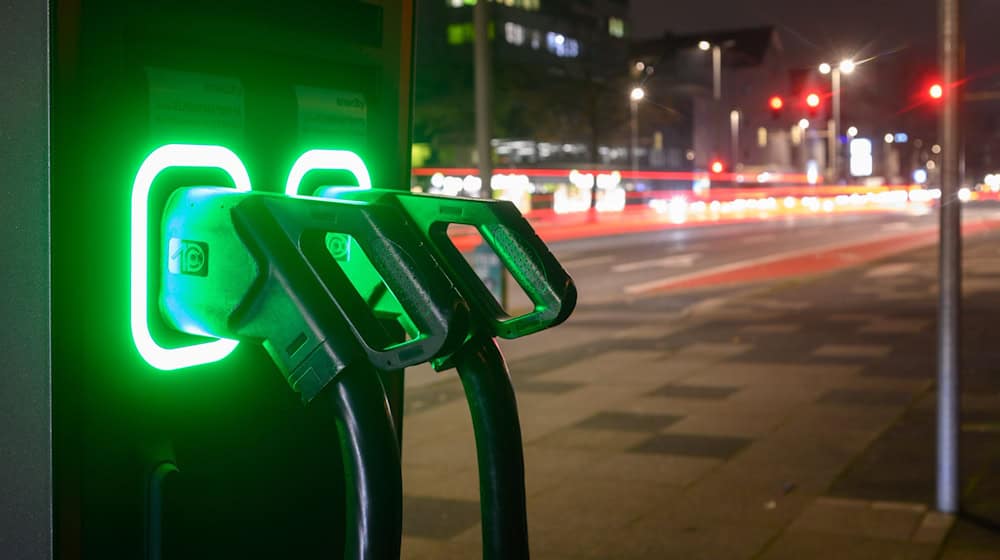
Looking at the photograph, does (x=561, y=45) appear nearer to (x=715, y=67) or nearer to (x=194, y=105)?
(x=715, y=67)

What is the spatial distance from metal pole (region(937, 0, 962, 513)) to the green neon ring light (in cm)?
551

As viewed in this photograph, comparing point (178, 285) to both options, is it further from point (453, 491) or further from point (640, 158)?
point (640, 158)

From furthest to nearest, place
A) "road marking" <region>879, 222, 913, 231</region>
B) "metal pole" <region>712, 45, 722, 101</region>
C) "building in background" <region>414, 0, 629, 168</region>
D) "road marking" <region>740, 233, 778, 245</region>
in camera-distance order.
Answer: "metal pole" <region>712, 45, 722, 101</region> < "building in background" <region>414, 0, 629, 168</region> < "road marking" <region>879, 222, 913, 231</region> < "road marking" <region>740, 233, 778, 245</region>

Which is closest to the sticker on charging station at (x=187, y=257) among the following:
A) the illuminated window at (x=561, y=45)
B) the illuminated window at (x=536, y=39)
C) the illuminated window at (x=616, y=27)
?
the illuminated window at (x=536, y=39)

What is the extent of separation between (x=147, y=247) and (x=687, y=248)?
32405 mm

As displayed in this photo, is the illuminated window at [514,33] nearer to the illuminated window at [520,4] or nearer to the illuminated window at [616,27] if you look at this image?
the illuminated window at [520,4]

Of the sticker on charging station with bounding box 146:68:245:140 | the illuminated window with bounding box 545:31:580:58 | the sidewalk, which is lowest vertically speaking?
the sidewalk

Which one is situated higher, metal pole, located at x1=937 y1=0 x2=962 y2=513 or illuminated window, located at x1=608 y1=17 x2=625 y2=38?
illuminated window, located at x1=608 y1=17 x2=625 y2=38

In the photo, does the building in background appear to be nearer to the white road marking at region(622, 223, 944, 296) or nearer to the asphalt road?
the asphalt road

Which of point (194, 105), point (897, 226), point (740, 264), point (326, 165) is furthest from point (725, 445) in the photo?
point (897, 226)

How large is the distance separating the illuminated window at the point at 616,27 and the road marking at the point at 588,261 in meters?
58.0

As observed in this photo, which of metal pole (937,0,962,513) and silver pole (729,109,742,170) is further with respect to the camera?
silver pole (729,109,742,170)

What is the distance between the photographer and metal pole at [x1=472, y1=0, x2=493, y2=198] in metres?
13.8

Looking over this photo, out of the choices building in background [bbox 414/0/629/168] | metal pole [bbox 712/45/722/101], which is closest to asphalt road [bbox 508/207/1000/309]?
building in background [bbox 414/0/629/168]
